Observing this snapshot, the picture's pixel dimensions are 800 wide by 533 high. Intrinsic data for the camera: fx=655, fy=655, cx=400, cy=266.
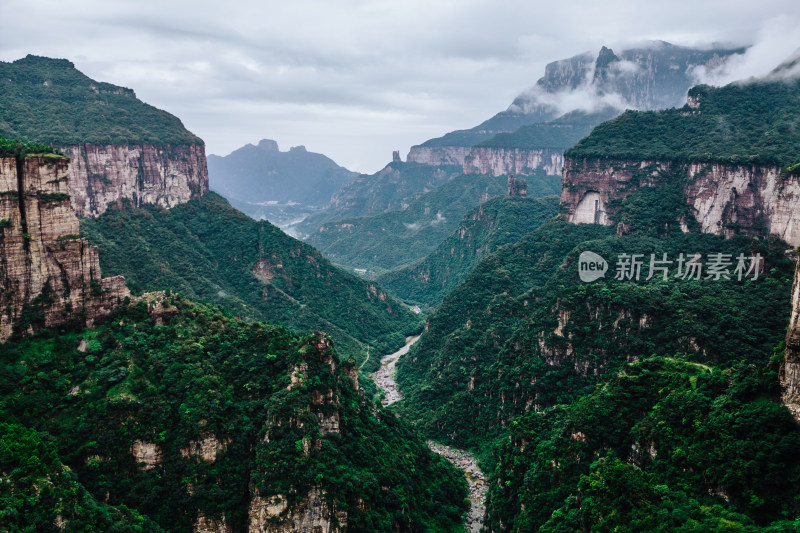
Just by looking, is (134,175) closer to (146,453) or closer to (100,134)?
(100,134)

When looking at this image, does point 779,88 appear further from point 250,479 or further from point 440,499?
point 250,479

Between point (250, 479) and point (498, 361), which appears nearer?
point (250, 479)

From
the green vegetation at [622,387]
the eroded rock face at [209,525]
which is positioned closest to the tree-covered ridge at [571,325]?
the green vegetation at [622,387]

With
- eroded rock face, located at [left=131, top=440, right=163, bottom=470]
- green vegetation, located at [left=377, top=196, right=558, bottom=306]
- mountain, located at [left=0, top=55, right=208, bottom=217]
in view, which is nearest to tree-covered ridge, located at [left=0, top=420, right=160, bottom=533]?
eroded rock face, located at [left=131, top=440, right=163, bottom=470]

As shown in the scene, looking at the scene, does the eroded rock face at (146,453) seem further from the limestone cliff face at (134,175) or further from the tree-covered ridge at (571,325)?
the limestone cliff face at (134,175)

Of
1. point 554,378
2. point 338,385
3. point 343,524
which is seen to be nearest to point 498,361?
point 554,378

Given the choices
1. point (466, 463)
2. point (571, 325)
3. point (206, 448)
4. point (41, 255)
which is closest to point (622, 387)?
point (571, 325)

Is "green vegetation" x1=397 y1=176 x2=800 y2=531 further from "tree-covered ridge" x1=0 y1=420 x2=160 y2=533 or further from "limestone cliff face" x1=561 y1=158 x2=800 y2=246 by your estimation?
"tree-covered ridge" x1=0 y1=420 x2=160 y2=533
